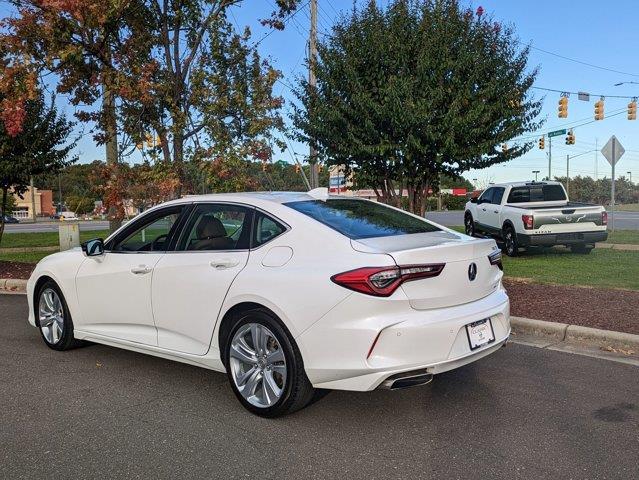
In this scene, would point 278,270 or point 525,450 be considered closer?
point 525,450

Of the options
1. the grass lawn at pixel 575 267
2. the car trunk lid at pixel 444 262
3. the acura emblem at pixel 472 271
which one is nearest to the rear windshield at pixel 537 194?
the grass lawn at pixel 575 267

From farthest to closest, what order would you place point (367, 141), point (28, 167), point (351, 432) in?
point (28, 167) → point (367, 141) → point (351, 432)

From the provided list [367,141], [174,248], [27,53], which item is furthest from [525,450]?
[27,53]

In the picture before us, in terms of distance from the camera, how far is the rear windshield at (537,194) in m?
14.6

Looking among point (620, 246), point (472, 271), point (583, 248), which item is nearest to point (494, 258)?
point (472, 271)

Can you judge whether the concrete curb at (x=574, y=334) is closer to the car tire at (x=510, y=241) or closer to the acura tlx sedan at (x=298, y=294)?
the acura tlx sedan at (x=298, y=294)

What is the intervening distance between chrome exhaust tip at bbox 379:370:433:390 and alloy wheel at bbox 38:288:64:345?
363 cm

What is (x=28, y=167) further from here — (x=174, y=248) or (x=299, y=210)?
(x=299, y=210)

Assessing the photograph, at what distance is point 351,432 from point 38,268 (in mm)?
3940

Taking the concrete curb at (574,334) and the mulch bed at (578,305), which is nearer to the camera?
the concrete curb at (574,334)

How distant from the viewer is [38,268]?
6172 millimetres

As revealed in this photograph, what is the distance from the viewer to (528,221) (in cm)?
1257

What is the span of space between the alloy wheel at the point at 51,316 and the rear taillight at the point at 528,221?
31.5 feet

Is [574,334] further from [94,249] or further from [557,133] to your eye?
[557,133]
